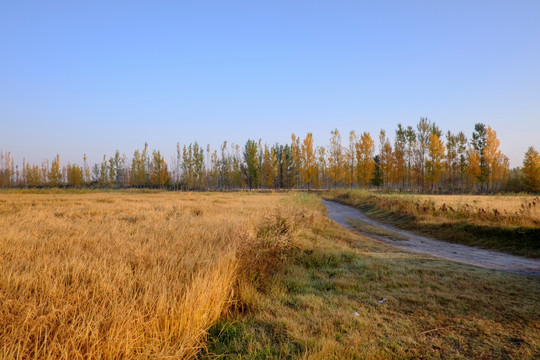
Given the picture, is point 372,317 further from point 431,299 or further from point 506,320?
point 506,320

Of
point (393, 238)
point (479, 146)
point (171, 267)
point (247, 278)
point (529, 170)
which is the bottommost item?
point (393, 238)

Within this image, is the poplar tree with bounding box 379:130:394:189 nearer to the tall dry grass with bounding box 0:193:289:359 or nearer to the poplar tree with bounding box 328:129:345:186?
the poplar tree with bounding box 328:129:345:186

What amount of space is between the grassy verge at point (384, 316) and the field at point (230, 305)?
18 mm

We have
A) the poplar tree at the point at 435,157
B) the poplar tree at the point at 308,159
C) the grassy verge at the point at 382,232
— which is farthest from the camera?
the poplar tree at the point at 308,159

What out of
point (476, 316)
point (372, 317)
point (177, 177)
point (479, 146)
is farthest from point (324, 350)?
point (177, 177)

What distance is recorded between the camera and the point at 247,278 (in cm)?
422

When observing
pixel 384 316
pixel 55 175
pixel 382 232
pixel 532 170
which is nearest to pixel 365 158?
pixel 532 170

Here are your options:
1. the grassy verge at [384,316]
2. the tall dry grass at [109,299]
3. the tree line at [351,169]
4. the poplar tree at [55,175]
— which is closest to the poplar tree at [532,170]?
the tree line at [351,169]

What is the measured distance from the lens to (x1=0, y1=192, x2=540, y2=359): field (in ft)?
6.97

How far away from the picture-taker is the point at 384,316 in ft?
11.3

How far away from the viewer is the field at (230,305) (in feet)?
6.97

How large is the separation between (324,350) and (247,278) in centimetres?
196

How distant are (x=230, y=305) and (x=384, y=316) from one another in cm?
203

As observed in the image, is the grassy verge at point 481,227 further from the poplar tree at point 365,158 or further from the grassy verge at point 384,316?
the poplar tree at point 365,158
